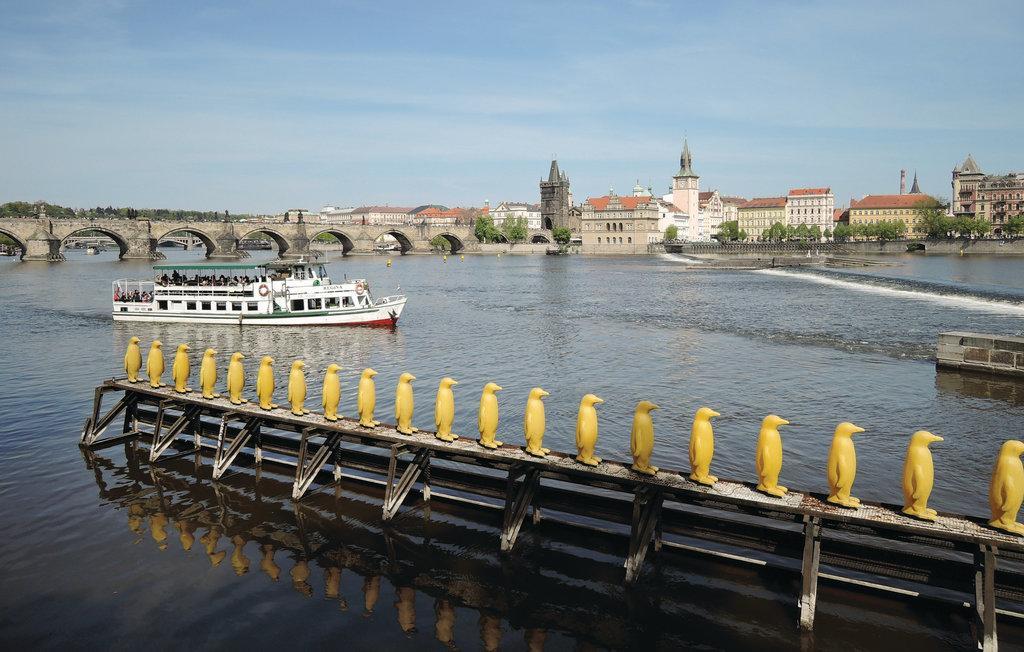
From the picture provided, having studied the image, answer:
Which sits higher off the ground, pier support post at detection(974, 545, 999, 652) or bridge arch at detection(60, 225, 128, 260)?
bridge arch at detection(60, 225, 128, 260)

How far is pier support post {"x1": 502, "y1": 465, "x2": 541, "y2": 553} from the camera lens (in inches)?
585

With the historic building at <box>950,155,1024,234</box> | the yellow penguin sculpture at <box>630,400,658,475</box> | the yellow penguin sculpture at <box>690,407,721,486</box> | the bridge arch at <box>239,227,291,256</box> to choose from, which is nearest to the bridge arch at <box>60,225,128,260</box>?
the bridge arch at <box>239,227,291,256</box>

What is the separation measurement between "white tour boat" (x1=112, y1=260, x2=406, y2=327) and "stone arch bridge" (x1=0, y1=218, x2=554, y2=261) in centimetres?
7146

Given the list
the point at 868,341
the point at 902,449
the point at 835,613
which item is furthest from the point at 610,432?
the point at 868,341

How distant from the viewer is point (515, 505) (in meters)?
15.1

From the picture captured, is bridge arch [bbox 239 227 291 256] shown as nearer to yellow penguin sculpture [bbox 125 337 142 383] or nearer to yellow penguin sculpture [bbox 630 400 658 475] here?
yellow penguin sculpture [bbox 125 337 142 383]

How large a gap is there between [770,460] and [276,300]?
146 ft

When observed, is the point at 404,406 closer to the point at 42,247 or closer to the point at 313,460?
the point at 313,460

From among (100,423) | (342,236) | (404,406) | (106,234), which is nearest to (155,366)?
(100,423)

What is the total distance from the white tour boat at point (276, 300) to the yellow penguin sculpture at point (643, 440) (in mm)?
39765

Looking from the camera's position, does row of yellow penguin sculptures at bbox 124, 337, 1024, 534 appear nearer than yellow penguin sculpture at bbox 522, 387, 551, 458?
Yes

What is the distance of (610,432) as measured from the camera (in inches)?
952

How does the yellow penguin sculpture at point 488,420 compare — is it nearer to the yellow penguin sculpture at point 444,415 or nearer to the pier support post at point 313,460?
the yellow penguin sculpture at point 444,415

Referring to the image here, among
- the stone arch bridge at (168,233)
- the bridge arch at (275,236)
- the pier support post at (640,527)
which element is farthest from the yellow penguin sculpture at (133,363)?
the bridge arch at (275,236)
